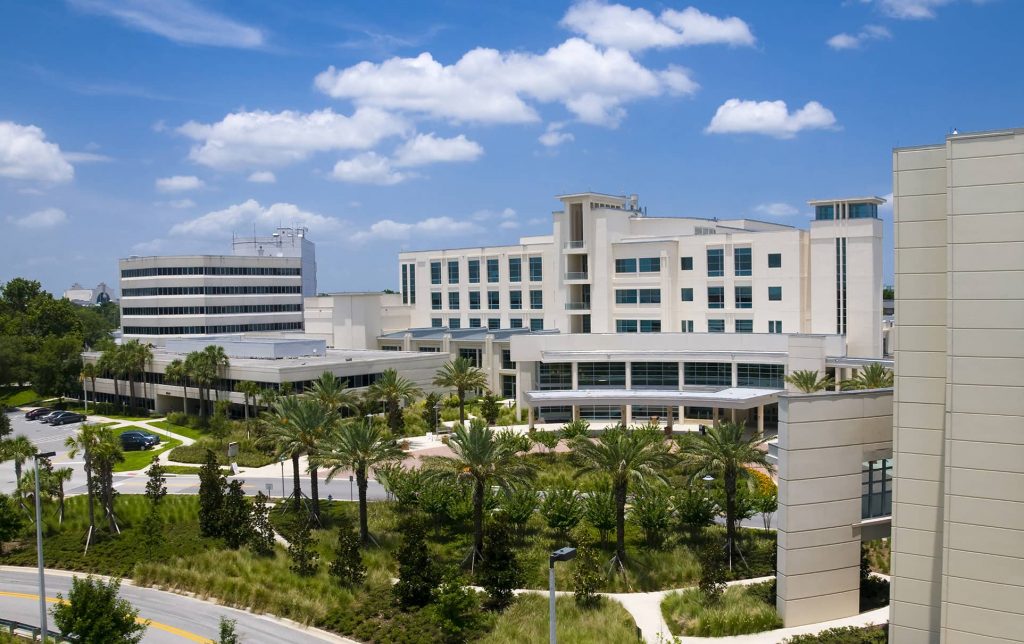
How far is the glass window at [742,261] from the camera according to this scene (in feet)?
233

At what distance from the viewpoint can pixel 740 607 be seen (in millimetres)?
30781

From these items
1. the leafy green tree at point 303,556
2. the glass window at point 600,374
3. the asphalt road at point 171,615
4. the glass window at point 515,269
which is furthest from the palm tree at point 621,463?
the glass window at point 515,269

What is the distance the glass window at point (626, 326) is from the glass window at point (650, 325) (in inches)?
27.8

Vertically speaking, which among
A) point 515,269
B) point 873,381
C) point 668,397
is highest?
point 515,269

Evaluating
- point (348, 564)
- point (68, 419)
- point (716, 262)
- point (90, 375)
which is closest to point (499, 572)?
point (348, 564)

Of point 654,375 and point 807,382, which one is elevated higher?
point 807,382

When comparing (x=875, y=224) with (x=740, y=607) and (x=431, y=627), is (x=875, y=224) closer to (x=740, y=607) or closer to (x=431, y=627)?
(x=740, y=607)

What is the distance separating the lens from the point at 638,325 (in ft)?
251

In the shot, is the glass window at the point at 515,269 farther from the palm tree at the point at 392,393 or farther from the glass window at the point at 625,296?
the palm tree at the point at 392,393

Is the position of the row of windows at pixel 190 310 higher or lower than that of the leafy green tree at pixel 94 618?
higher

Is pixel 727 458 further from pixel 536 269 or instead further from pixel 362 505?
pixel 536 269

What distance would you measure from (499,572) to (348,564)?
23.6 feet

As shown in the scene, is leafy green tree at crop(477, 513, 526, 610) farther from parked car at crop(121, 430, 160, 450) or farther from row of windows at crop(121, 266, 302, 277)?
row of windows at crop(121, 266, 302, 277)

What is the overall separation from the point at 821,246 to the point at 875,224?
14.2ft
